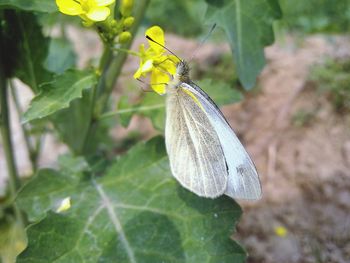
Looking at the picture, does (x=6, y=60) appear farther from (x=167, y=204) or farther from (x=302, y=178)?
(x=302, y=178)

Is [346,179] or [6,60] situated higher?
[6,60]

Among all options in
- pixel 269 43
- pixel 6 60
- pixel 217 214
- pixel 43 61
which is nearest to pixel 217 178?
pixel 217 214

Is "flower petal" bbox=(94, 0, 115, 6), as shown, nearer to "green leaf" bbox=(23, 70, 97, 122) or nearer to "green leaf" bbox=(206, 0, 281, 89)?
"green leaf" bbox=(23, 70, 97, 122)

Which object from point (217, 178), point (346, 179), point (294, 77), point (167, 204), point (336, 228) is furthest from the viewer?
point (294, 77)

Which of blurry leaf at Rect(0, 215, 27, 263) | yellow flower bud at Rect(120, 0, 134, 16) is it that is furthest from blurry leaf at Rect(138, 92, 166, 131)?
blurry leaf at Rect(0, 215, 27, 263)

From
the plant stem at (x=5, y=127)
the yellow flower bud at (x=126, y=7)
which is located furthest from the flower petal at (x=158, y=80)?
the plant stem at (x=5, y=127)

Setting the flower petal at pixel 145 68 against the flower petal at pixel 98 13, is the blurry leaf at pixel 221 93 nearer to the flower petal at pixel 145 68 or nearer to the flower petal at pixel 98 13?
the flower petal at pixel 145 68

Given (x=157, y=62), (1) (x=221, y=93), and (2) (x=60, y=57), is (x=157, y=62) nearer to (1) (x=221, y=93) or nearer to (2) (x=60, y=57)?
(1) (x=221, y=93)

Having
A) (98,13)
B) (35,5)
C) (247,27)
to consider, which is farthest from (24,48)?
(247,27)
